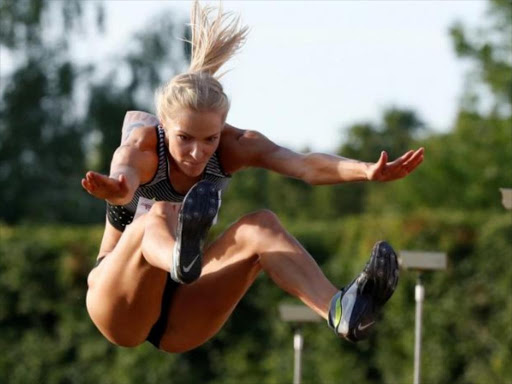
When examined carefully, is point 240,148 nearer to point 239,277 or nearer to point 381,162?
point 239,277

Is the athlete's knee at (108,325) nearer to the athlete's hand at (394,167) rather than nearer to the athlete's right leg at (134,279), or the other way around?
the athlete's right leg at (134,279)

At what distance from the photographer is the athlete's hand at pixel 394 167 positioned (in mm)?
5484

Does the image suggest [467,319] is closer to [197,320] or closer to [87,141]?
[197,320]

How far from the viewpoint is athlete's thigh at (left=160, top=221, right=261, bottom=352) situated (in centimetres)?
598

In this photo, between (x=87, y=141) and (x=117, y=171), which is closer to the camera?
(x=117, y=171)

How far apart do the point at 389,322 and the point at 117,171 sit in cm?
1006

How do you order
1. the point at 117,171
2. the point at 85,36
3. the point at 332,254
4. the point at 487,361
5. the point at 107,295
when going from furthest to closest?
the point at 85,36 < the point at 332,254 < the point at 487,361 < the point at 107,295 < the point at 117,171

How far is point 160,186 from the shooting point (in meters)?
6.06

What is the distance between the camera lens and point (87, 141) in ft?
104

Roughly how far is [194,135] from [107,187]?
0.68 m

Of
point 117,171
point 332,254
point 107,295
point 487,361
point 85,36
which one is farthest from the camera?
point 85,36

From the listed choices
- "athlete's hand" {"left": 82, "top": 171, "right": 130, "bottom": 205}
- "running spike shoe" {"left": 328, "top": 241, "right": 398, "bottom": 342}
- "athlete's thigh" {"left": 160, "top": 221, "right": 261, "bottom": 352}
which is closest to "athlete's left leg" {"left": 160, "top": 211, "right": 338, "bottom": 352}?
"athlete's thigh" {"left": 160, "top": 221, "right": 261, "bottom": 352}

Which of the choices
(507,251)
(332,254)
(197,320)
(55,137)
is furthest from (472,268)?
(55,137)

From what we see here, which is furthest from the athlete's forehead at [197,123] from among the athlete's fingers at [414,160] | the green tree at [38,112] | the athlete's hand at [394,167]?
the green tree at [38,112]
